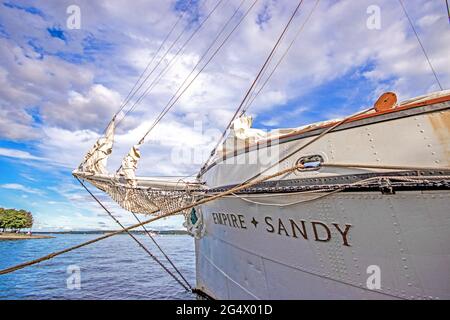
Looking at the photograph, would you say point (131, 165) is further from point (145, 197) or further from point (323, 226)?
point (323, 226)

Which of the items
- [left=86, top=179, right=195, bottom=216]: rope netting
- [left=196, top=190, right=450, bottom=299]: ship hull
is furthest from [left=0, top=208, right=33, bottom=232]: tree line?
[left=196, top=190, right=450, bottom=299]: ship hull

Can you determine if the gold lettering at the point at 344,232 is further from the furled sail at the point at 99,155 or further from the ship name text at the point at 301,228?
the furled sail at the point at 99,155

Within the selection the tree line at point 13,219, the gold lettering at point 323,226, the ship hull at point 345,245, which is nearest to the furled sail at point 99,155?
the ship hull at point 345,245

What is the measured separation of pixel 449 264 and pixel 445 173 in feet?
3.01

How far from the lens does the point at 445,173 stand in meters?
2.66

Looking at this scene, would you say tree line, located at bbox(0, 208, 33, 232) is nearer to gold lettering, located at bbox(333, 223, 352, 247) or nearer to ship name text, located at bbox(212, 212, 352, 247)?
ship name text, located at bbox(212, 212, 352, 247)

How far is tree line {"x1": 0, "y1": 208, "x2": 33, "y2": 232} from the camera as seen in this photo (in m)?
85.5

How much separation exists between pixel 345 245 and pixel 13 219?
4413 inches

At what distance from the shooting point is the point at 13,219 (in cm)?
8738

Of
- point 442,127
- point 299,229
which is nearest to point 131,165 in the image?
point 299,229

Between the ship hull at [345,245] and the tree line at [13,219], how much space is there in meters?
109

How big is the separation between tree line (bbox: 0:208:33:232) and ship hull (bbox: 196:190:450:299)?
109 meters

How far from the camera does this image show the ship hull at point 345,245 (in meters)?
2.75
